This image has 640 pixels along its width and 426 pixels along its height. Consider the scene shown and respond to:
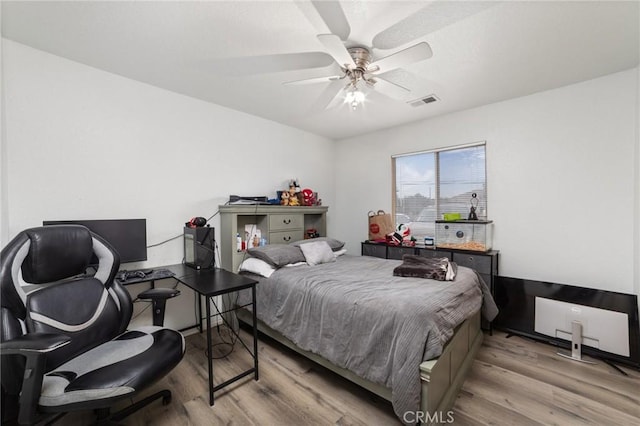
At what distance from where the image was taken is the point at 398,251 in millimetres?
3627

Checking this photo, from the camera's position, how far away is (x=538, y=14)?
1.69m

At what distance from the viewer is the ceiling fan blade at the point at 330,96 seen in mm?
2639

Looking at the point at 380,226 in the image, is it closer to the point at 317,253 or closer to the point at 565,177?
the point at 317,253

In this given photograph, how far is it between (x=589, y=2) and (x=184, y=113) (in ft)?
11.1

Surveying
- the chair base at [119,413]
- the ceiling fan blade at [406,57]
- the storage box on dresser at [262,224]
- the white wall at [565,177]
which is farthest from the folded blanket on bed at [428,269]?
the chair base at [119,413]

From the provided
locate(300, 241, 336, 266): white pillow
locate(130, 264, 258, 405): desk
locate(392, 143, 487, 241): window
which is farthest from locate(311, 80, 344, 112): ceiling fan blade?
locate(130, 264, 258, 405): desk

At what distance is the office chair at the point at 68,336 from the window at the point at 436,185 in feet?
10.8

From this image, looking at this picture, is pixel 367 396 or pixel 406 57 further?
pixel 367 396

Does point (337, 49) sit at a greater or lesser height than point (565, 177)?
greater

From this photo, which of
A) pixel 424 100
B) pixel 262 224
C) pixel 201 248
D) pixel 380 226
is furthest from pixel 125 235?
pixel 424 100

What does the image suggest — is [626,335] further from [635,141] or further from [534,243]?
[635,141]

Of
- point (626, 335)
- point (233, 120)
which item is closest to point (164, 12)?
point (233, 120)

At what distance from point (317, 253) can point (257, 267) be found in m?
0.71

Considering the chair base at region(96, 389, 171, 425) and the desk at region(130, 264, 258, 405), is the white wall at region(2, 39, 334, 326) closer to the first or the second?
the desk at region(130, 264, 258, 405)
